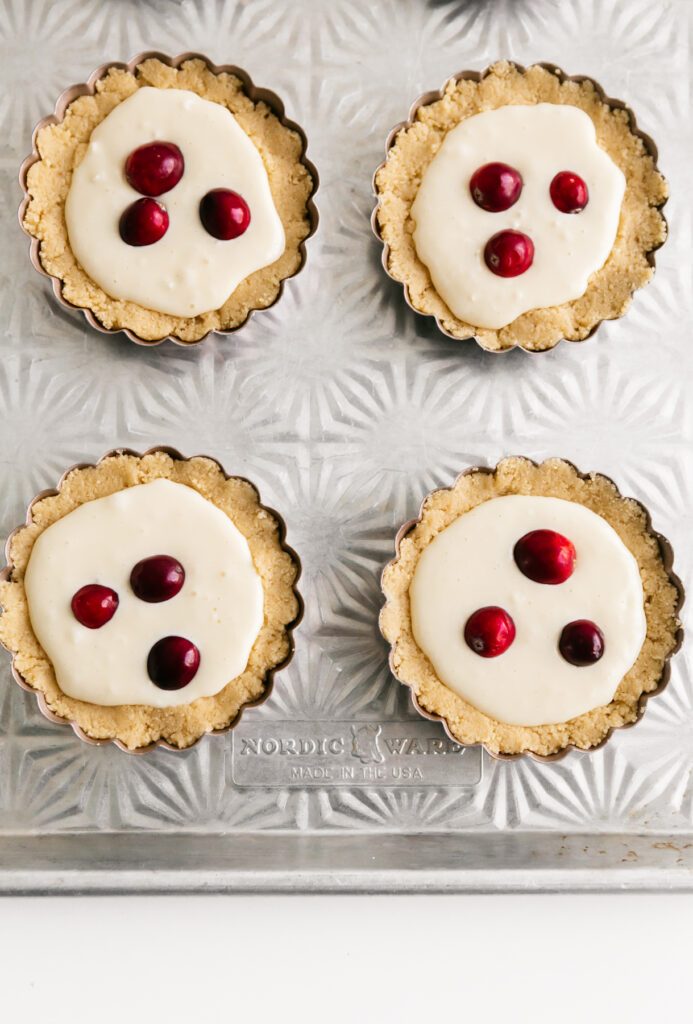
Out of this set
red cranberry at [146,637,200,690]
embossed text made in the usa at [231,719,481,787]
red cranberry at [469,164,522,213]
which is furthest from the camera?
embossed text made in the usa at [231,719,481,787]

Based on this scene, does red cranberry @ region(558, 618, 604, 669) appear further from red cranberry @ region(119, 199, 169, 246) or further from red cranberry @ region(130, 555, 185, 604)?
red cranberry @ region(119, 199, 169, 246)

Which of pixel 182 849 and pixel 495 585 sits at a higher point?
pixel 495 585

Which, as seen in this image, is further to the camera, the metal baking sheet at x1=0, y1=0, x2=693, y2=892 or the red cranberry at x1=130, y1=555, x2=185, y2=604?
the metal baking sheet at x1=0, y1=0, x2=693, y2=892

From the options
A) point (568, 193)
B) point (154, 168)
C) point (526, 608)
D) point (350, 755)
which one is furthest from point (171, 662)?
point (568, 193)

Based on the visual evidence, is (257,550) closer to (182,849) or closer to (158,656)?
(158,656)

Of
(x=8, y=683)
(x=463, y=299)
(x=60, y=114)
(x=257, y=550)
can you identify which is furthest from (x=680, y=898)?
(x=60, y=114)

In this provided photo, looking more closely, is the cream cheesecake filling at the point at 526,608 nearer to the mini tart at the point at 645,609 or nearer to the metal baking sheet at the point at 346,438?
the mini tart at the point at 645,609

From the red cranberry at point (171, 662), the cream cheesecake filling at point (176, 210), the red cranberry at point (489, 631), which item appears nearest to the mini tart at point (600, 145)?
the cream cheesecake filling at point (176, 210)

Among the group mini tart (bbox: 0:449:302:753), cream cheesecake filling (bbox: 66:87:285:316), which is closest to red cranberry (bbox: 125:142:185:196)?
cream cheesecake filling (bbox: 66:87:285:316)
